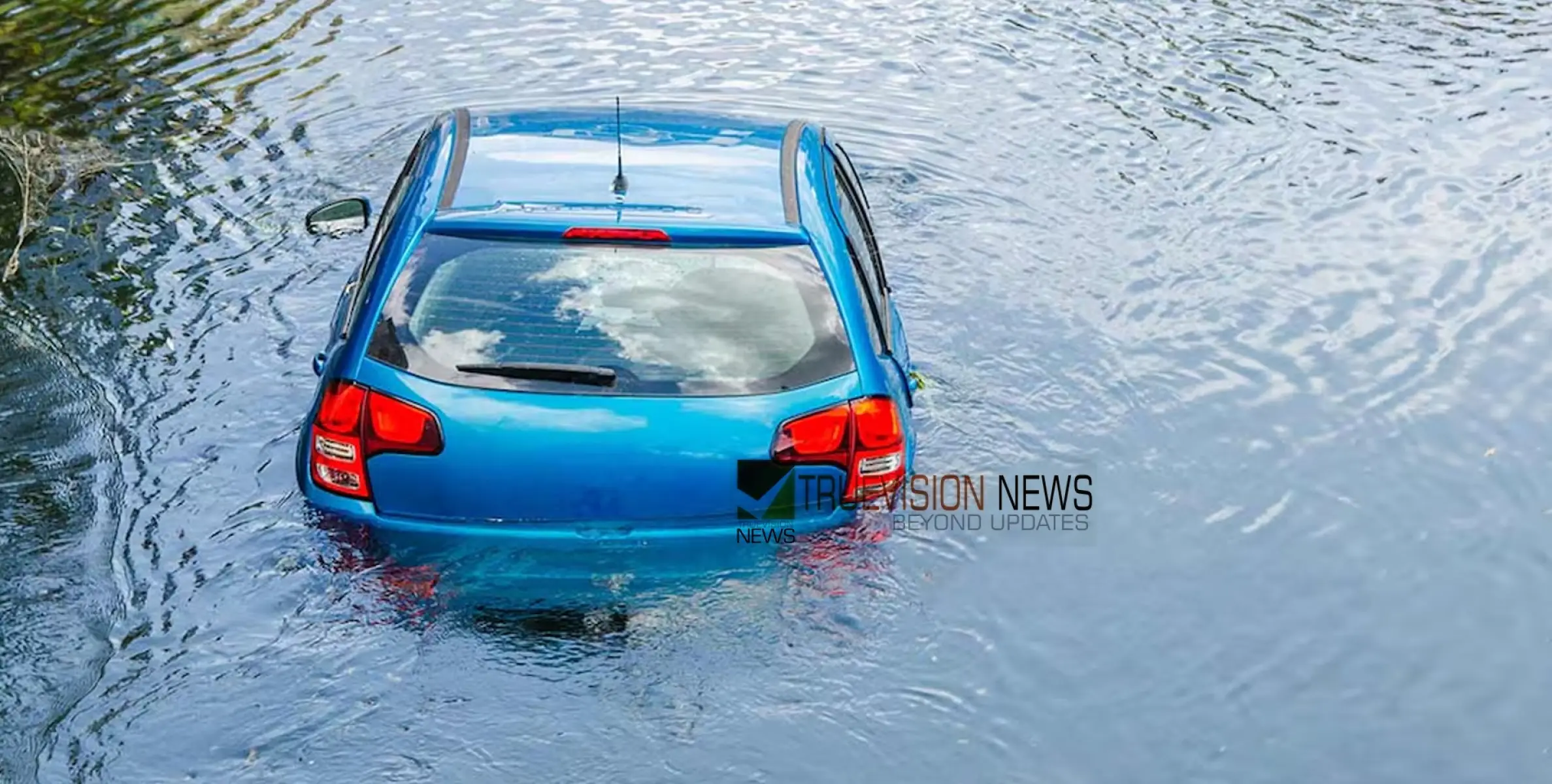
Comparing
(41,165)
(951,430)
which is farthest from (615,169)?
(41,165)

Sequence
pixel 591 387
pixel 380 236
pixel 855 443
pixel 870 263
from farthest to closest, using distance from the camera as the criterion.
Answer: pixel 870 263, pixel 380 236, pixel 855 443, pixel 591 387

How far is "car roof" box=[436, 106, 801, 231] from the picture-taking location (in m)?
7.21

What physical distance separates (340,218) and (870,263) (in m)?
2.29

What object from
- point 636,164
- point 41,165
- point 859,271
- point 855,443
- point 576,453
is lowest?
point 41,165

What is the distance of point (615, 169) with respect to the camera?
7562 mm

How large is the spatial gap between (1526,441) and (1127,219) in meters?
3.46

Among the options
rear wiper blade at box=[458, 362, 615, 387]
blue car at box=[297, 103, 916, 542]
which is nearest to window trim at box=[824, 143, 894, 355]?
blue car at box=[297, 103, 916, 542]

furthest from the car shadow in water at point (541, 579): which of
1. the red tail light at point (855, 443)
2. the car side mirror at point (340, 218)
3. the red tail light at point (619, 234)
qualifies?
the car side mirror at point (340, 218)

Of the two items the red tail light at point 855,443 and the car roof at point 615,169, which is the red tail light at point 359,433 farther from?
the red tail light at point 855,443

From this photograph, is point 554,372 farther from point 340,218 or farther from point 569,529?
point 340,218

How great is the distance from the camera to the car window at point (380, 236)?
7367mm

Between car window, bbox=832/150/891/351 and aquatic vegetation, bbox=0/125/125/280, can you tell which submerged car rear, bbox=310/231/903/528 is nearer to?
car window, bbox=832/150/891/351

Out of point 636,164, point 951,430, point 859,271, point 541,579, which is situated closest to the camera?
point 541,579

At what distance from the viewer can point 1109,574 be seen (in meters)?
8.01
